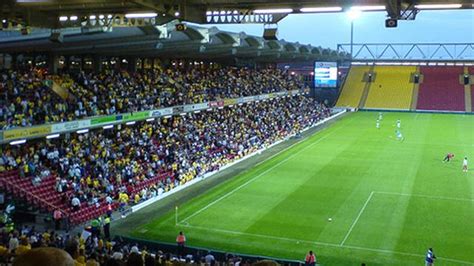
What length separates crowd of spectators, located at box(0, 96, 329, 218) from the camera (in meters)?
26.6

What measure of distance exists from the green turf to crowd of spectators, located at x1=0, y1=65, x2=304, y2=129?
8.48m

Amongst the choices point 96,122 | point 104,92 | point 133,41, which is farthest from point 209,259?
point 104,92

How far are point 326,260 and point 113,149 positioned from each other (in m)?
17.5

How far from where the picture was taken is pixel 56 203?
24.7 meters

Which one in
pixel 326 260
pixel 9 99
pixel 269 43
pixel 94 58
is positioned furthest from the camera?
pixel 269 43

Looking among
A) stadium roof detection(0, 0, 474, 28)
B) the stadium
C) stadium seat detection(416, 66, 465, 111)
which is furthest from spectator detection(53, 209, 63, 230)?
stadium seat detection(416, 66, 465, 111)

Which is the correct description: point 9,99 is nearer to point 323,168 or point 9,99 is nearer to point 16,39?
point 16,39

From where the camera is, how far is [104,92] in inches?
1387

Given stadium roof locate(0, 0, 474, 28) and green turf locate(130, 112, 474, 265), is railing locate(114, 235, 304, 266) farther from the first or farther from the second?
stadium roof locate(0, 0, 474, 28)

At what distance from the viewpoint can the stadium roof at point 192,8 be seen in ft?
44.6

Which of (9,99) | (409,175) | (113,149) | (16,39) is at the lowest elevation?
(409,175)

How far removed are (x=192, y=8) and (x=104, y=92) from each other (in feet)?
71.5

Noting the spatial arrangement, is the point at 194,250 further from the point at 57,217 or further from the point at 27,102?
the point at 27,102

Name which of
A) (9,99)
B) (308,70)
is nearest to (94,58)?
(9,99)
